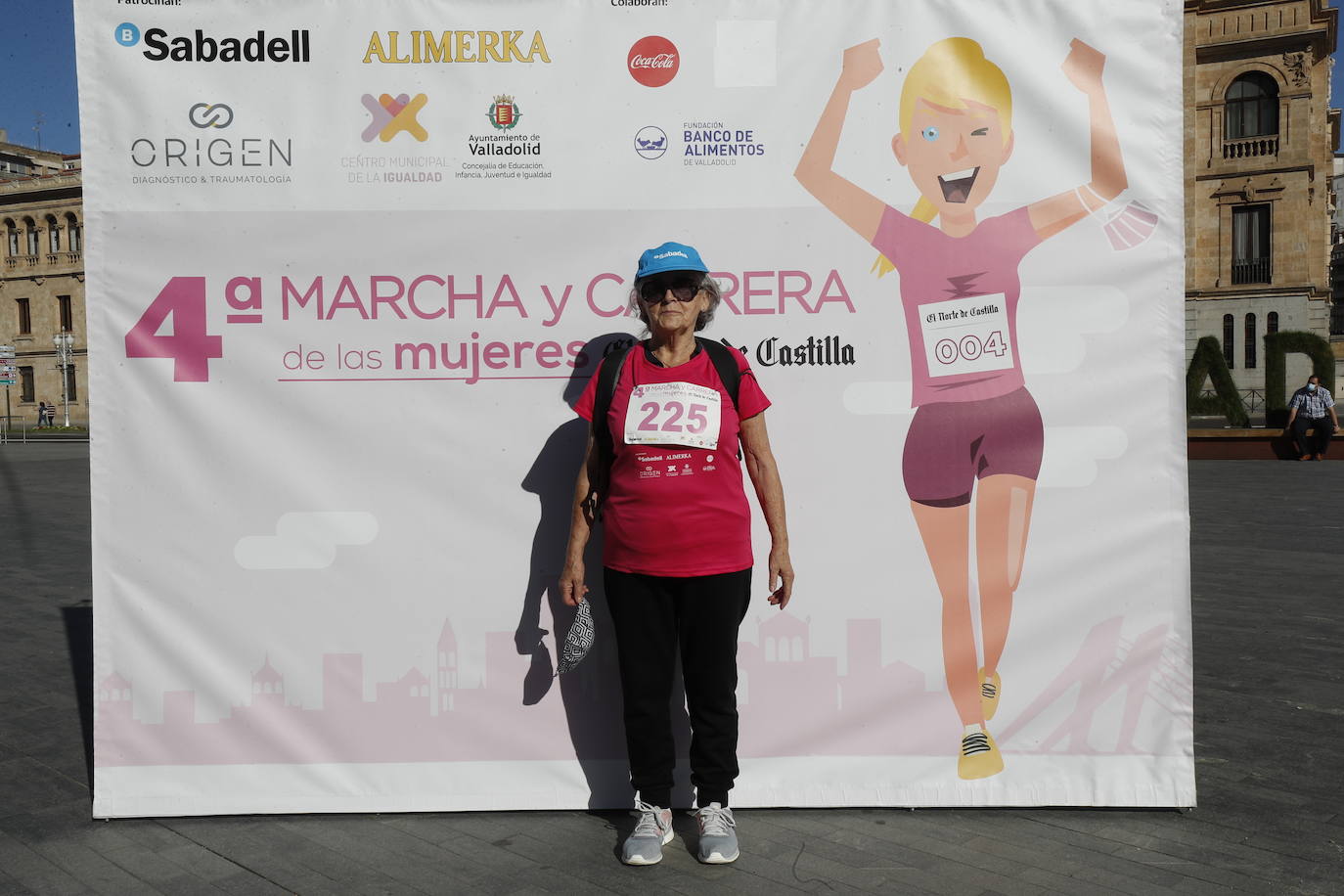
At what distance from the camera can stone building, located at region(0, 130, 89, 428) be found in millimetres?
62906

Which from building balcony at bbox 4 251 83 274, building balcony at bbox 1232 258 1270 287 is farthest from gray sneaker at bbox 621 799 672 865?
building balcony at bbox 4 251 83 274

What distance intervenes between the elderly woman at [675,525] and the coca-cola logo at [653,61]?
2.50 feet

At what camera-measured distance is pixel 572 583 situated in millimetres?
3764

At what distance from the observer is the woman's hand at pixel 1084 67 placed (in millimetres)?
3996

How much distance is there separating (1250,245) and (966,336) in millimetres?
44279

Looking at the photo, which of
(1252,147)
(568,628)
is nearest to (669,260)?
(568,628)

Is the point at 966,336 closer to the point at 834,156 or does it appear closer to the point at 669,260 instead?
the point at 834,156

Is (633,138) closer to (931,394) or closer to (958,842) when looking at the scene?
(931,394)

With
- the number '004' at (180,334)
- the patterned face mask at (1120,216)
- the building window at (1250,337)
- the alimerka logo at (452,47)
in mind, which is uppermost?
the building window at (1250,337)

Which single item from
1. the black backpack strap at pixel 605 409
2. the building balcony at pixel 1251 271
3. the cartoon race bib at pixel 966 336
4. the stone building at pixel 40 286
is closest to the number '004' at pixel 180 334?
the black backpack strap at pixel 605 409

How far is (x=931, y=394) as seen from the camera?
4.07 meters

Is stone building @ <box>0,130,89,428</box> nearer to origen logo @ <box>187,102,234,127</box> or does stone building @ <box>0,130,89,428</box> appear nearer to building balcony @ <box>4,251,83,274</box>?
building balcony @ <box>4,251,83,274</box>

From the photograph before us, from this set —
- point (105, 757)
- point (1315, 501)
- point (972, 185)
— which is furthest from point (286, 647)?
point (1315, 501)

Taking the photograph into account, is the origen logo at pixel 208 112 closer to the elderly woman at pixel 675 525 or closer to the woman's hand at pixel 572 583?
the elderly woman at pixel 675 525
